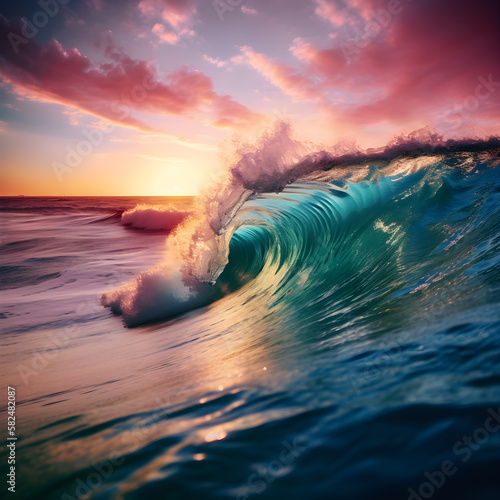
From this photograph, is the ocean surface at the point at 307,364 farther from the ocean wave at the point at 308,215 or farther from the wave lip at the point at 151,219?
the wave lip at the point at 151,219

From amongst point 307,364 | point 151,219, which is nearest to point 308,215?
point 307,364

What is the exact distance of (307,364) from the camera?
7.47ft

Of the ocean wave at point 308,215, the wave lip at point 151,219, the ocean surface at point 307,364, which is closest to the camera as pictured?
the ocean surface at point 307,364

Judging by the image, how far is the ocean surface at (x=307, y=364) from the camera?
1268mm

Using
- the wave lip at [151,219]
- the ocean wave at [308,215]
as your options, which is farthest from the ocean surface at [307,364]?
the wave lip at [151,219]

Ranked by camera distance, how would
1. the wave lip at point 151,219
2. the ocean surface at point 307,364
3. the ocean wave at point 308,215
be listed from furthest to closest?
the wave lip at point 151,219, the ocean wave at point 308,215, the ocean surface at point 307,364

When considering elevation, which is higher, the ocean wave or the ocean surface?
the ocean wave

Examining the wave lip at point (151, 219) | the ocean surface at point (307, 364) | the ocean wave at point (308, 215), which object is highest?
the wave lip at point (151, 219)

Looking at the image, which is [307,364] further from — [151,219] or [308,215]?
[151,219]

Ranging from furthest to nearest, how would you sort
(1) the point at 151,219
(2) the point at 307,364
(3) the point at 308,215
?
1. (1) the point at 151,219
2. (3) the point at 308,215
3. (2) the point at 307,364

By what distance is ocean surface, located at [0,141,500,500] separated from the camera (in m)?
1.27

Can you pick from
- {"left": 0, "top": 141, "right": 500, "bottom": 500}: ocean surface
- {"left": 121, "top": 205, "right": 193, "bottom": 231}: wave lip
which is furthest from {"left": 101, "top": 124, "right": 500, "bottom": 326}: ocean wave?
{"left": 121, "top": 205, "right": 193, "bottom": 231}: wave lip

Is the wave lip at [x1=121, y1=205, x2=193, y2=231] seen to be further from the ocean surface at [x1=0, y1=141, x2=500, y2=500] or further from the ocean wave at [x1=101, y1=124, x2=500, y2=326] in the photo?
the ocean surface at [x1=0, y1=141, x2=500, y2=500]

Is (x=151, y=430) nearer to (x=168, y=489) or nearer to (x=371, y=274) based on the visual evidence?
(x=168, y=489)
